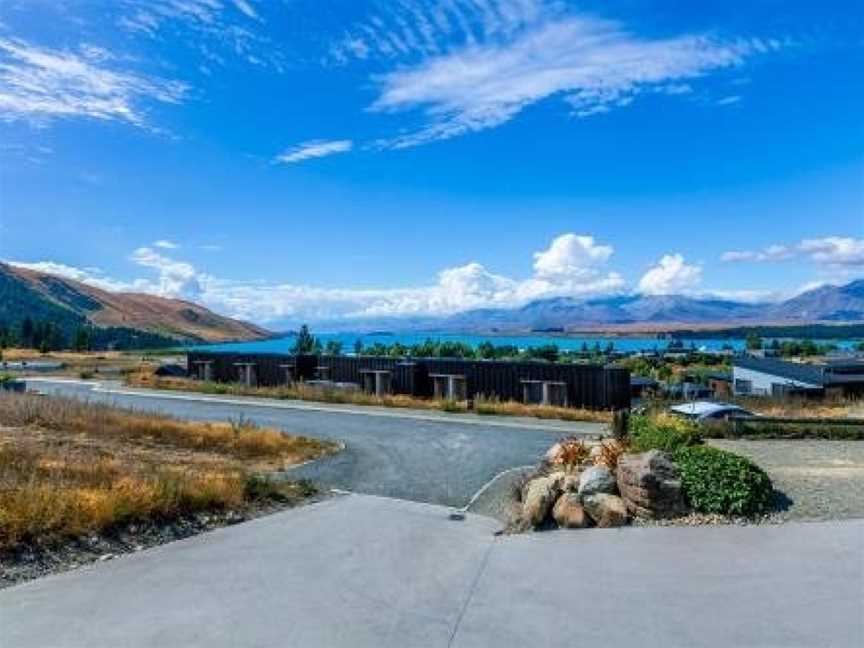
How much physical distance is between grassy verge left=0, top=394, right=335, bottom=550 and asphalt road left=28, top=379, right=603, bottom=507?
5.77 ft

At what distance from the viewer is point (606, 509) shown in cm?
1252

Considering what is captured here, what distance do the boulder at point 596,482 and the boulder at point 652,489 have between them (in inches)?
8.6

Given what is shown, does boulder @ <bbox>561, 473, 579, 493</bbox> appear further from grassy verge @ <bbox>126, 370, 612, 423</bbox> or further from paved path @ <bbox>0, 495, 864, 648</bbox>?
grassy verge @ <bbox>126, 370, 612, 423</bbox>

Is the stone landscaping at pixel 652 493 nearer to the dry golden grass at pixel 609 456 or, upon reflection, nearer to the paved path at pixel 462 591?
the paved path at pixel 462 591

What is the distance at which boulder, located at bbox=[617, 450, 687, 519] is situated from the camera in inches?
493

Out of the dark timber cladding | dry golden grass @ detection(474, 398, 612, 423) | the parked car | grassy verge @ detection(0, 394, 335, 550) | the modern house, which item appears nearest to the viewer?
grassy verge @ detection(0, 394, 335, 550)

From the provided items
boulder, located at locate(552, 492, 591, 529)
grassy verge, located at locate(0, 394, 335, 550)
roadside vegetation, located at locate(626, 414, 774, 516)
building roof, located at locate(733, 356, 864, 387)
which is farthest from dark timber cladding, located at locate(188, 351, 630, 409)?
building roof, located at locate(733, 356, 864, 387)

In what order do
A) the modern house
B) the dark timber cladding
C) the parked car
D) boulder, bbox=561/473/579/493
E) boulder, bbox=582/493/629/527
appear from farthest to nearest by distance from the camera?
the modern house → the dark timber cladding → the parked car → boulder, bbox=561/473/579/493 → boulder, bbox=582/493/629/527

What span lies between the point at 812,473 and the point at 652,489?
16.7 feet

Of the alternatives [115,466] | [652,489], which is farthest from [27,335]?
[652,489]

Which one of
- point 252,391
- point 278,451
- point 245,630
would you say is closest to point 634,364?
point 252,391

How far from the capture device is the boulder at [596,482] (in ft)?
Result: 42.9

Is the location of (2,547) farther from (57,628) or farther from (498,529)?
(498,529)

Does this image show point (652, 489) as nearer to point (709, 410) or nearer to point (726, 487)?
point (726, 487)
